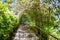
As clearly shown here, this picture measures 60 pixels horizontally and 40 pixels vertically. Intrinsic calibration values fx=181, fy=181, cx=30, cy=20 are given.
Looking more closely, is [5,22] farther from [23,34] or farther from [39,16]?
[39,16]

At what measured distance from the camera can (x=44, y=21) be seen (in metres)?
7.55

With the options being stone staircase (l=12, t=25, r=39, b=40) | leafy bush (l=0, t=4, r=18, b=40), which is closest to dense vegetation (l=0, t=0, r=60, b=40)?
leafy bush (l=0, t=4, r=18, b=40)

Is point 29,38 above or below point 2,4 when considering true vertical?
below

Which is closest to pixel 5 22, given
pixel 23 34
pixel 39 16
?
pixel 23 34

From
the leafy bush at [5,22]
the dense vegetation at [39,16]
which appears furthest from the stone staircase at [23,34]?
the leafy bush at [5,22]

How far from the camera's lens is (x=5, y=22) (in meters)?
6.64

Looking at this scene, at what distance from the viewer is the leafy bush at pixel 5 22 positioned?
21.4 ft

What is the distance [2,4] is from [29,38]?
183cm

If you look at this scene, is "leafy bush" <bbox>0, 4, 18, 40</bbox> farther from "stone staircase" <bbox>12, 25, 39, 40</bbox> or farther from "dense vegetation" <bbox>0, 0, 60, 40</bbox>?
"stone staircase" <bbox>12, 25, 39, 40</bbox>

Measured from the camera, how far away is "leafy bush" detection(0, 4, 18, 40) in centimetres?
653

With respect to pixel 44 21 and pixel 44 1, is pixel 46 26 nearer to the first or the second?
pixel 44 21

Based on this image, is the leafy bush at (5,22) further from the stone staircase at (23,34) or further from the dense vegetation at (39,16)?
the stone staircase at (23,34)

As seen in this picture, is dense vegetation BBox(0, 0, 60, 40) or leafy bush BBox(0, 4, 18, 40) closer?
leafy bush BBox(0, 4, 18, 40)

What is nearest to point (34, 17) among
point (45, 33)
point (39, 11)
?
point (39, 11)
